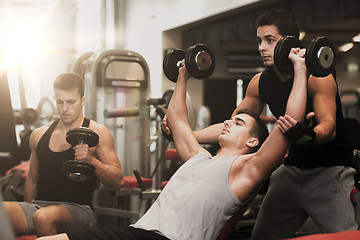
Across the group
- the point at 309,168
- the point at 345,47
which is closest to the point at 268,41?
the point at 309,168

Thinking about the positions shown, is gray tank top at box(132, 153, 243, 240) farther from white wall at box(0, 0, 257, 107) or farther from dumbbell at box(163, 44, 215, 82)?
white wall at box(0, 0, 257, 107)

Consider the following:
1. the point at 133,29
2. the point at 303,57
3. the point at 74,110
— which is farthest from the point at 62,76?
the point at 133,29

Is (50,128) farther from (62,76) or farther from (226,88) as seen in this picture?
(226,88)

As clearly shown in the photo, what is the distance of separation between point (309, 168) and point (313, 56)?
0.59m

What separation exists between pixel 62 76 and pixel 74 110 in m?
0.20

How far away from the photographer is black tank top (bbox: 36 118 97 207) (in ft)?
7.14

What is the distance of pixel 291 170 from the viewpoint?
2.04 meters

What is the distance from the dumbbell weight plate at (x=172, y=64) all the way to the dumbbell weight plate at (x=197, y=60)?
130 mm

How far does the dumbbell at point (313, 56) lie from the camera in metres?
1.61

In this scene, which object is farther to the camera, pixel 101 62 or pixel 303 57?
pixel 101 62

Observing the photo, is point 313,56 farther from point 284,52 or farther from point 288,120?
point 288,120

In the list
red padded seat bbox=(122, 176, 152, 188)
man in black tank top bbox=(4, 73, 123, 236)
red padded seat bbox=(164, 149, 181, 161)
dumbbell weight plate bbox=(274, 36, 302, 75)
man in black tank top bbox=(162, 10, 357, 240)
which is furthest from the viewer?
red padded seat bbox=(164, 149, 181, 161)

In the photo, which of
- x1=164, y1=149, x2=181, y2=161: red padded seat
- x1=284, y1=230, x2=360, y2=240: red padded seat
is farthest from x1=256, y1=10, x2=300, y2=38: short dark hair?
x1=164, y1=149, x2=181, y2=161: red padded seat

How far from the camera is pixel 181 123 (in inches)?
81.0
